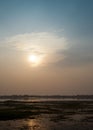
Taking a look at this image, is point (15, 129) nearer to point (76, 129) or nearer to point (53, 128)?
point (53, 128)

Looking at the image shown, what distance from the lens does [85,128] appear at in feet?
100

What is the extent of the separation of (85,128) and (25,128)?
6.07 meters

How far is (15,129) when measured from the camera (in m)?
30.2

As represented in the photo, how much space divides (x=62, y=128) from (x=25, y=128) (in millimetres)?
3766

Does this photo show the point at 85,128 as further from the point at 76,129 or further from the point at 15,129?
the point at 15,129

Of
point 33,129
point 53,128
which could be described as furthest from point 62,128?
point 33,129

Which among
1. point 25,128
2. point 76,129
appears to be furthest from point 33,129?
point 76,129

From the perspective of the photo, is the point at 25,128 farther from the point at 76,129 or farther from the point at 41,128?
the point at 76,129

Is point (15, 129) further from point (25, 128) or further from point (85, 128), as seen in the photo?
point (85, 128)

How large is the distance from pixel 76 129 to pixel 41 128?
3.69 m

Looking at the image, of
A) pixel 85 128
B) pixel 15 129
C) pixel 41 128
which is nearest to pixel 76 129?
pixel 85 128

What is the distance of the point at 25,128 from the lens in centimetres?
3098

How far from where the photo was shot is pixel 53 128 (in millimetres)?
31172

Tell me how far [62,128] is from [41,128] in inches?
84.3
